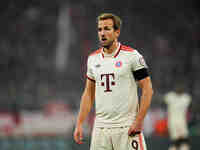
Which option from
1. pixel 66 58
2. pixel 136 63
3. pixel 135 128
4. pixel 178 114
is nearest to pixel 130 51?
pixel 136 63

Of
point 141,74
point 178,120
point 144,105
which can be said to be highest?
point 141,74

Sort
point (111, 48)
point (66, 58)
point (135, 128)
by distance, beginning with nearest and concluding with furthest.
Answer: point (135, 128), point (111, 48), point (66, 58)

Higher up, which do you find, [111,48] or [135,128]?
[111,48]

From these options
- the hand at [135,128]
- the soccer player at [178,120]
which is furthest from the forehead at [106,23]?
the soccer player at [178,120]

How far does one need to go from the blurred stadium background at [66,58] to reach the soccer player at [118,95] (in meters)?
8.21

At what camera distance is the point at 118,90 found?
3094 millimetres

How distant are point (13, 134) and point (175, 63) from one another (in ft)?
20.6

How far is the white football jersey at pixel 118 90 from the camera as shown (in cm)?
308

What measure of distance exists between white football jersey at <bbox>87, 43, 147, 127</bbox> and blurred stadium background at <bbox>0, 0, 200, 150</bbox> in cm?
822

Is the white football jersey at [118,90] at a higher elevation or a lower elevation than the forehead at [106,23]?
lower

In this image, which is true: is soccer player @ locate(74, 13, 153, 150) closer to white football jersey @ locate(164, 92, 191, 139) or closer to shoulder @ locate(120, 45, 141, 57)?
shoulder @ locate(120, 45, 141, 57)

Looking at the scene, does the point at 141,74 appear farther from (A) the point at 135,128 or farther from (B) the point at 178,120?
(B) the point at 178,120

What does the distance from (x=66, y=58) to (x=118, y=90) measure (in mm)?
10120

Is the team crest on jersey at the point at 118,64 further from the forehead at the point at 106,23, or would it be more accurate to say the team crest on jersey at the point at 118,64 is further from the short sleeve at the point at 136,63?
the forehead at the point at 106,23
